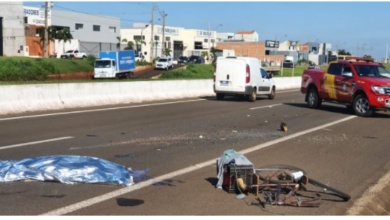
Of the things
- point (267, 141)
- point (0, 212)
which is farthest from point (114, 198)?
point (267, 141)

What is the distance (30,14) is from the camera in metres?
83.7

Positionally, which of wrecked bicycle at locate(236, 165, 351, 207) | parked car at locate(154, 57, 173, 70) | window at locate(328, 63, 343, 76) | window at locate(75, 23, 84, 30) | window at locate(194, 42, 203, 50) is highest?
window at locate(75, 23, 84, 30)

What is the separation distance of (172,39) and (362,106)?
106768mm

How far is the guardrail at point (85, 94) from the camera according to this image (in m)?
17.2

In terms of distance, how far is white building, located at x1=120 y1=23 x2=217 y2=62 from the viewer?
116 metres

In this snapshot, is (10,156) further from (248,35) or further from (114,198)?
(248,35)

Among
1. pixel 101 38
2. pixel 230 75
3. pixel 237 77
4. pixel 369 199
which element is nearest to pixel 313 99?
pixel 237 77

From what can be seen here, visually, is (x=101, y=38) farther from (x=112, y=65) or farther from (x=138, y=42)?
(x=112, y=65)

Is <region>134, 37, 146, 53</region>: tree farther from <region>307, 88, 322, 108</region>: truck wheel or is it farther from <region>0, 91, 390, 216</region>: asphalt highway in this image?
<region>0, 91, 390, 216</region>: asphalt highway

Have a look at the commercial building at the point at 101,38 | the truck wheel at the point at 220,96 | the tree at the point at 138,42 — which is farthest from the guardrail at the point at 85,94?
the tree at the point at 138,42

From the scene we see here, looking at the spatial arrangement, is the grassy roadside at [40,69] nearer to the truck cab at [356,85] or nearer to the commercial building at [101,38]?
the commercial building at [101,38]

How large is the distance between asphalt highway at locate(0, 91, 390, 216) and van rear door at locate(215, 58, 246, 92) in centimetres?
456

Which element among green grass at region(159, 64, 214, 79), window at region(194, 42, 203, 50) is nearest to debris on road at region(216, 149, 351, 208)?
green grass at region(159, 64, 214, 79)

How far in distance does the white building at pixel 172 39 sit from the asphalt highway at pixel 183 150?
95439 millimetres
